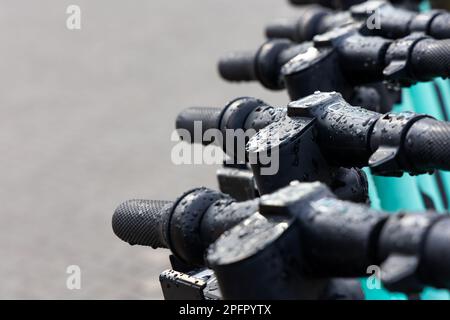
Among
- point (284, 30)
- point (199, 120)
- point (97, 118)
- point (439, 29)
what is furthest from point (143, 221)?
point (97, 118)

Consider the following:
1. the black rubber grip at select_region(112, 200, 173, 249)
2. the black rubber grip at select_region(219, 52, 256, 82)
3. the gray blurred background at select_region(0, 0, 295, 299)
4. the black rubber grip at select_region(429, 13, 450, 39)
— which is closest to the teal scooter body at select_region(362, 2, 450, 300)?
the black rubber grip at select_region(429, 13, 450, 39)

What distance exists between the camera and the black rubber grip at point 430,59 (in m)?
2.12

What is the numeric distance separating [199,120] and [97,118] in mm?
4236

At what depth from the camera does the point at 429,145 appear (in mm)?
1651

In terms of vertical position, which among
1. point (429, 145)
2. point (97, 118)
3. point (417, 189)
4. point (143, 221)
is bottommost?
point (97, 118)

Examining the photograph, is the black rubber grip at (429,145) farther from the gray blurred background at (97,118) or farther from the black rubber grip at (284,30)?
the gray blurred background at (97,118)

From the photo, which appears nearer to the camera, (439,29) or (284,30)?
(439,29)

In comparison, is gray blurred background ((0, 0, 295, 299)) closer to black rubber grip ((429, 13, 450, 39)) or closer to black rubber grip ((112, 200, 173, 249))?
black rubber grip ((429, 13, 450, 39))

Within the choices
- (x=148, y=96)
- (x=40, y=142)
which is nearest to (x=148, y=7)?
(x=148, y=96)

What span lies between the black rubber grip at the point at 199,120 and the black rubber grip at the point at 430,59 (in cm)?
50

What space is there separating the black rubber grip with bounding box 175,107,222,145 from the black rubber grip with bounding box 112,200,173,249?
393 millimetres

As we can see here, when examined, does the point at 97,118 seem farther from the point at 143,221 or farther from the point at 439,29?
the point at 143,221
